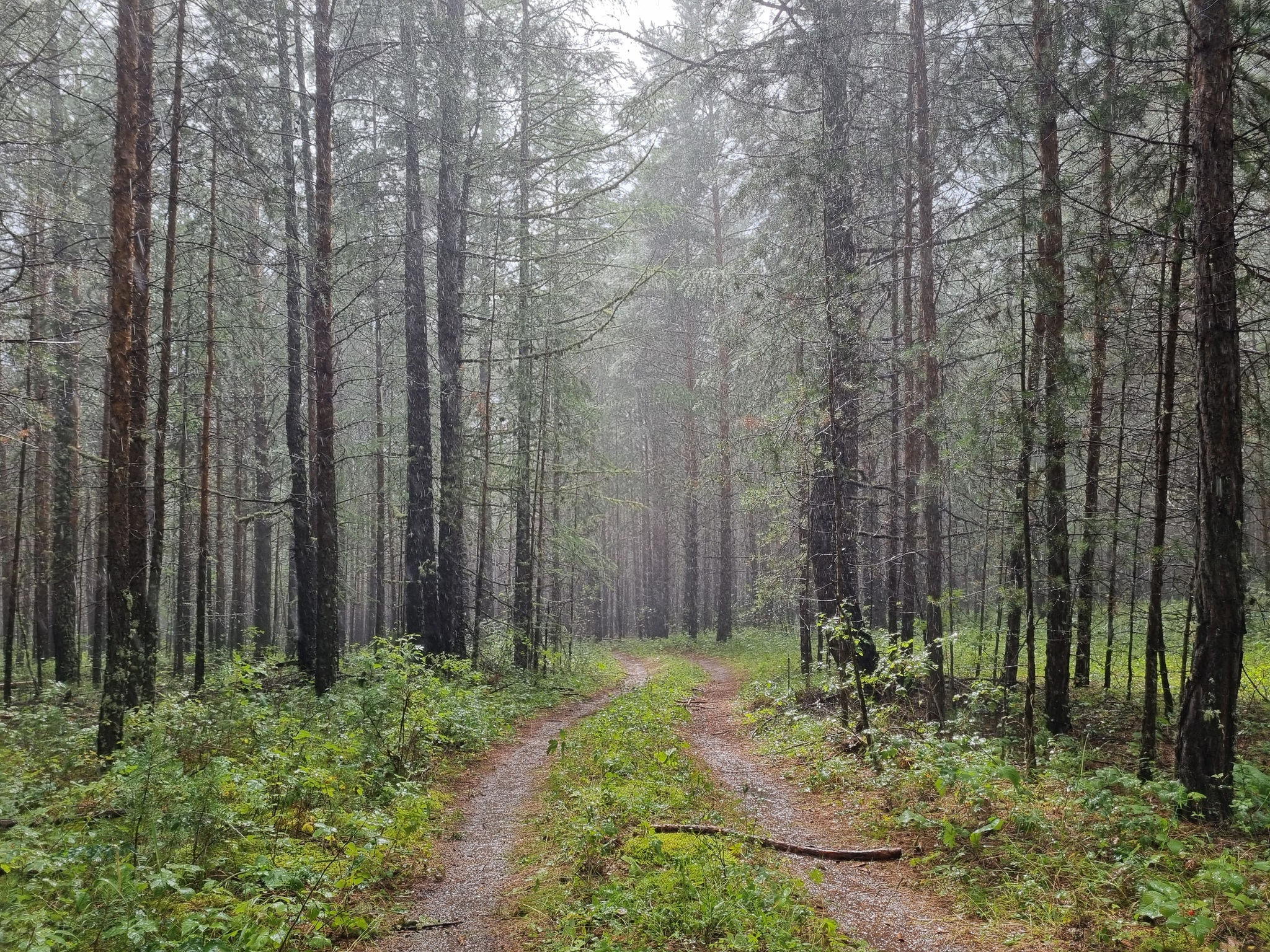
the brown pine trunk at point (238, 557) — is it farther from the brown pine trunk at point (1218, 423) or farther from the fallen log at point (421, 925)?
the brown pine trunk at point (1218, 423)

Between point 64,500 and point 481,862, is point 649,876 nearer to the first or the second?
point 481,862

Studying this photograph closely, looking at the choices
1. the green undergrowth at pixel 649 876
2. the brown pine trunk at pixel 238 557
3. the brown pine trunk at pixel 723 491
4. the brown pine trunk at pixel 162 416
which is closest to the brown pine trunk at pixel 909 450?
the green undergrowth at pixel 649 876

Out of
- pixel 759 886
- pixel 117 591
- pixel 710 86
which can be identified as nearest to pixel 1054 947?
pixel 759 886

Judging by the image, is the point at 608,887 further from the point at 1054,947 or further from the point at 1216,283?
the point at 1216,283

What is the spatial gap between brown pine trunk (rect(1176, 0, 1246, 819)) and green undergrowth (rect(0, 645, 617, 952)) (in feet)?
21.3

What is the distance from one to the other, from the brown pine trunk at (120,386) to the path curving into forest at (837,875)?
6.71 m

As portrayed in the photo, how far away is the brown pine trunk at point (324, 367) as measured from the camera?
1066cm

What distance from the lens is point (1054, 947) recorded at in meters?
4.17

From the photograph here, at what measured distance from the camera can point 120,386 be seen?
294 inches

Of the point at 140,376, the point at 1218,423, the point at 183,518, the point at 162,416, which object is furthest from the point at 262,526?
the point at 1218,423

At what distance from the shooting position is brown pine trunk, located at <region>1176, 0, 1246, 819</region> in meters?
5.54

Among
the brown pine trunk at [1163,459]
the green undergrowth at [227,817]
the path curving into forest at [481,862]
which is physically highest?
the brown pine trunk at [1163,459]

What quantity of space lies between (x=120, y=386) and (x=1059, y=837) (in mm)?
9882

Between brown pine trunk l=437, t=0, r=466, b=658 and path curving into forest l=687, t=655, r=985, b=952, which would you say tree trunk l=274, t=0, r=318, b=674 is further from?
path curving into forest l=687, t=655, r=985, b=952
